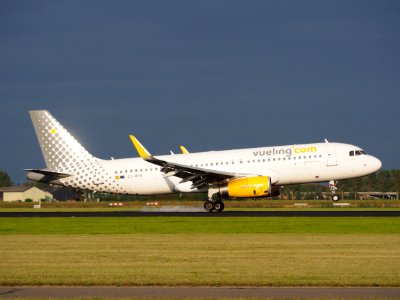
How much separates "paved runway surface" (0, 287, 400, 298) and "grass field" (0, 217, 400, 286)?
2.31 ft

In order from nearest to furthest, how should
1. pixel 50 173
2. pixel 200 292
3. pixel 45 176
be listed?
1. pixel 200 292
2. pixel 50 173
3. pixel 45 176

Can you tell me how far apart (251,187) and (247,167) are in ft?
8.82

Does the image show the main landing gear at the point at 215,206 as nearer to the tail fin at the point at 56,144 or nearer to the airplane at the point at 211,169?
the airplane at the point at 211,169

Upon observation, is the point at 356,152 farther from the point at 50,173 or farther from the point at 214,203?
the point at 50,173

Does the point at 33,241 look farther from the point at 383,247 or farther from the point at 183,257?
the point at 383,247

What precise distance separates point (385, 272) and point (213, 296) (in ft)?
18.5

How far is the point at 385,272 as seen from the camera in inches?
790

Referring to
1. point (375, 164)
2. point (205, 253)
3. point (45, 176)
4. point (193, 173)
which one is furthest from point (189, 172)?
point (205, 253)

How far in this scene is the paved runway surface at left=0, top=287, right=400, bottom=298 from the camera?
16.6 m

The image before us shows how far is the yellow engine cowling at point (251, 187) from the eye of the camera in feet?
165

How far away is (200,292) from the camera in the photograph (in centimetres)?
1708

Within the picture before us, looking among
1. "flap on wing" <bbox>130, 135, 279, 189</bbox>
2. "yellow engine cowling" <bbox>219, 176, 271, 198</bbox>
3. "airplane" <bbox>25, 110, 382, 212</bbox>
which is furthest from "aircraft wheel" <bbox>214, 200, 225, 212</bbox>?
"yellow engine cowling" <bbox>219, 176, 271, 198</bbox>

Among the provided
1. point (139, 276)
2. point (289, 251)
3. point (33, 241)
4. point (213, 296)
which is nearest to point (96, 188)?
point (33, 241)

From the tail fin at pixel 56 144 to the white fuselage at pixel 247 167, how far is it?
2.90 feet
